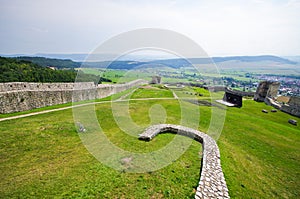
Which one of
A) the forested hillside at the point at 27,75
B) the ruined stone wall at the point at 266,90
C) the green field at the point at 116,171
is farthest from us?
the ruined stone wall at the point at 266,90

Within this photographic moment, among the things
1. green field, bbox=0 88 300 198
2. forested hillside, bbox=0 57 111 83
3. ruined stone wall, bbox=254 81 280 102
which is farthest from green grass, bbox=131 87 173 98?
ruined stone wall, bbox=254 81 280 102

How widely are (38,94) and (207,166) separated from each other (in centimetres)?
1912

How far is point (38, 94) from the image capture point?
1795 cm

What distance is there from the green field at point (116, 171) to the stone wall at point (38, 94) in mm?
3367

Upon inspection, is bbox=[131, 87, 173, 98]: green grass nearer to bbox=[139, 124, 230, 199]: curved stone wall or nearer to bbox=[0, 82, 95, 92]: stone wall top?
bbox=[0, 82, 95, 92]: stone wall top

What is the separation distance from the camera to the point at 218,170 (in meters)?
8.06

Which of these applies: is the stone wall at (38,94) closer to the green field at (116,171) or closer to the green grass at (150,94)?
the green field at (116,171)

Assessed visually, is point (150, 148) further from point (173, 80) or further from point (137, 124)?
point (173, 80)

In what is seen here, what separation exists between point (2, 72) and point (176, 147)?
146 feet

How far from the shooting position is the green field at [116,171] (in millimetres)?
6391

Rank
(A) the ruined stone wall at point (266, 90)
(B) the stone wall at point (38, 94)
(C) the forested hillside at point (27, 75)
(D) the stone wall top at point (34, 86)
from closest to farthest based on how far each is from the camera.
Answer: (B) the stone wall at point (38, 94) < (D) the stone wall top at point (34, 86) < (C) the forested hillside at point (27, 75) < (A) the ruined stone wall at point (266, 90)

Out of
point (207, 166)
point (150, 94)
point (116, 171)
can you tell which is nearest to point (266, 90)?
point (150, 94)

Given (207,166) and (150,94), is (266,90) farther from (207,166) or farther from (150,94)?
(207,166)

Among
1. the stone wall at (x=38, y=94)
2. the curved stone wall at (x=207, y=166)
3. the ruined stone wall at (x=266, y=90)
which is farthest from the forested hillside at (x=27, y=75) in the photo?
the ruined stone wall at (x=266, y=90)
